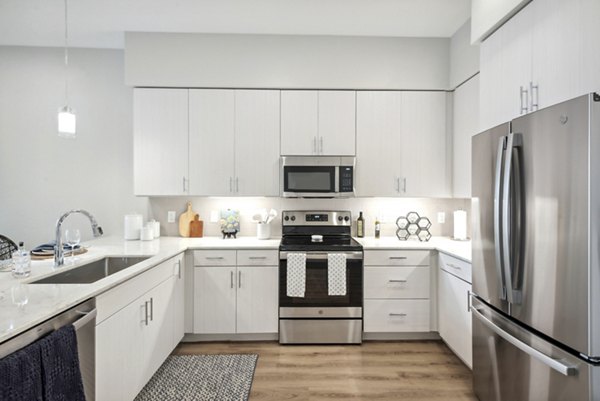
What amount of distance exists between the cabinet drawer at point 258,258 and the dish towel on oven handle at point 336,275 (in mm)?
474

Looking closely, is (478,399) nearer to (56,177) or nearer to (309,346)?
(309,346)

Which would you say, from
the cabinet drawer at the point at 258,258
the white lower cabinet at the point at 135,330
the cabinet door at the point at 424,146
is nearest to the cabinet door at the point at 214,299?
the cabinet drawer at the point at 258,258

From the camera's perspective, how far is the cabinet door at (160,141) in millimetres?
3209

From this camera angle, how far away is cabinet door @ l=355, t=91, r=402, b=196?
10.8 ft

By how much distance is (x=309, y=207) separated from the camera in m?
3.58

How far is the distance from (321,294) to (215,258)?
3.20ft

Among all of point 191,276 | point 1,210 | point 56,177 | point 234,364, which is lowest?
point 234,364

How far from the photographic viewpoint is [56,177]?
345 centimetres

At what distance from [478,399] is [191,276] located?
2.31 meters

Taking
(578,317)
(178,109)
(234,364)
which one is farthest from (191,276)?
(578,317)

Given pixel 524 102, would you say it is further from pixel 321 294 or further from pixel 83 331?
pixel 83 331

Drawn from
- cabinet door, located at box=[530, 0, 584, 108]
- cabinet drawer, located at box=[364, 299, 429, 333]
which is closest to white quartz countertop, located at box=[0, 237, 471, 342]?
cabinet drawer, located at box=[364, 299, 429, 333]

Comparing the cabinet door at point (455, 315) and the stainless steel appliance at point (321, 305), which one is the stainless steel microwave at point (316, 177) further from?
the cabinet door at point (455, 315)

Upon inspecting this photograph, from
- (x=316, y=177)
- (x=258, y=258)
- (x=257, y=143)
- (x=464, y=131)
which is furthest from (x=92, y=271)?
(x=464, y=131)
